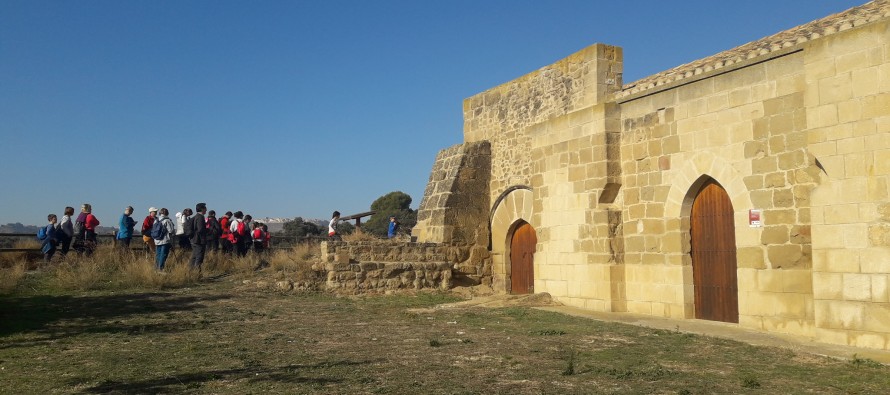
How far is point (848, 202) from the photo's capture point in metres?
7.43

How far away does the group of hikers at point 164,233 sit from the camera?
13.9 m

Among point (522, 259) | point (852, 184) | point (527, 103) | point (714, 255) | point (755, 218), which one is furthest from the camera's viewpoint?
point (522, 259)

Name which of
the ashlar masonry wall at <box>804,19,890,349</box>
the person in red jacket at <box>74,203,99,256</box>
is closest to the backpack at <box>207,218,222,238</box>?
the person in red jacket at <box>74,203,99,256</box>

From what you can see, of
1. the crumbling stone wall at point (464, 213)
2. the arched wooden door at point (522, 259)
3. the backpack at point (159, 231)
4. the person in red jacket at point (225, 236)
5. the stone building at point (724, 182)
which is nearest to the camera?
the stone building at point (724, 182)

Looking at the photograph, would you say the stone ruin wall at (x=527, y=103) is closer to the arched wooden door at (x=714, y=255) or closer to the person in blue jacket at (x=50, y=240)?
the arched wooden door at (x=714, y=255)

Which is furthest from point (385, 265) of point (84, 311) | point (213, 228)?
point (84, 311)

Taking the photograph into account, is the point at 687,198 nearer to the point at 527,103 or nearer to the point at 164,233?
the point at 527,103

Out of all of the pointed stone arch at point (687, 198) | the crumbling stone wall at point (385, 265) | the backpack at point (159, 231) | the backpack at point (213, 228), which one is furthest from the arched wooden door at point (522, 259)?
the backpack at point (159, 231)

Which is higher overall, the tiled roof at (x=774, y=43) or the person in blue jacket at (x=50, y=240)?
the tiled roof at (x=774, y=43)

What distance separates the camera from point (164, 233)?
13641 millimetres

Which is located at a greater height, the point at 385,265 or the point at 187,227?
the point at 187,227

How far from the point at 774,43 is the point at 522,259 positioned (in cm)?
A: 707

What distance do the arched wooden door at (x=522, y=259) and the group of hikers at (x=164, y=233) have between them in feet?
19.8

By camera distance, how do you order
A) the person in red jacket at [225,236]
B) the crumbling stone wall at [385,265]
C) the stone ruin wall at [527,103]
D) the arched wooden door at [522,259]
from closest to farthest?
the stone ruin wall at [527,103]
the crumbling stone wall at [385,265]
the arched wooden door at [522,259]
the person in red jacket at [225,236]
